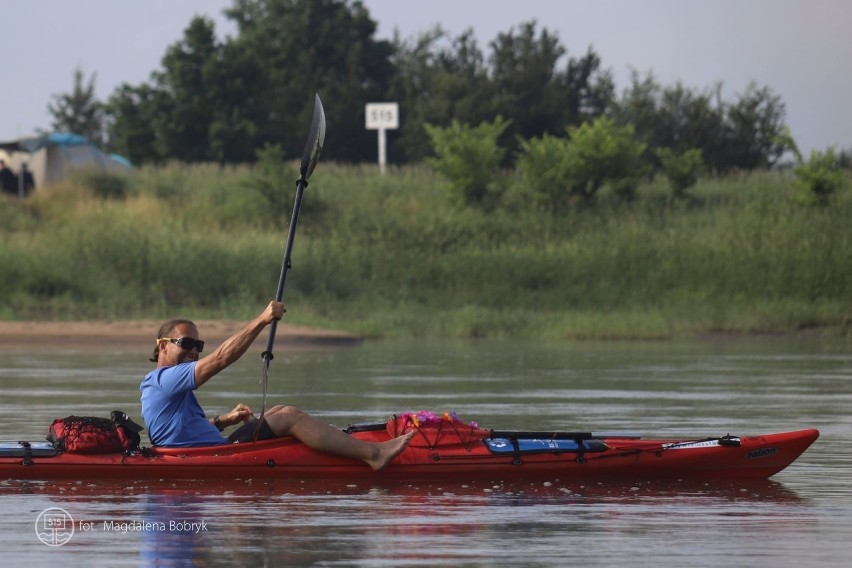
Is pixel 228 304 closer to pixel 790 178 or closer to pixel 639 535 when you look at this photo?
pixel 790 178

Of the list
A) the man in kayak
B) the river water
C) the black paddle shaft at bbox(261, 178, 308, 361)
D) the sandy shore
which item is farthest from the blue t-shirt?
the sandy shore

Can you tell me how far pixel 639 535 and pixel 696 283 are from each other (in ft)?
85.2

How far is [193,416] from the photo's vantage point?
33.5 feet

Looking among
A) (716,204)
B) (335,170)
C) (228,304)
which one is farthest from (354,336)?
(335,170)

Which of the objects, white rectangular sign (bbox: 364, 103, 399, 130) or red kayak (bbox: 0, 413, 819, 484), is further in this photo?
white rectangular sign (bbox: 364, 103, 399, 130)

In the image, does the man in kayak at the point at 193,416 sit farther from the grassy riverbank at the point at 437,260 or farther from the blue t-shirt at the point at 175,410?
the grassy riverbank at the point at 437,260

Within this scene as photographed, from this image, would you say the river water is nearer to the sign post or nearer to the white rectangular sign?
the sign post

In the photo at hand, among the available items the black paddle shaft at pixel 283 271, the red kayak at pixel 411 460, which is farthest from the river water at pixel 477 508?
the black paddle shaft at pixel 283 271

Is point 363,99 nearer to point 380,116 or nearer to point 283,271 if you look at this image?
point 380,116

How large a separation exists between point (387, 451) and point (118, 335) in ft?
60.8

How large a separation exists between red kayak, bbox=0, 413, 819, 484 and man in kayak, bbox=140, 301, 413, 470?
10 centimetres


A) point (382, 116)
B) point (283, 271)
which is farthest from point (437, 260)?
point (283, 271)

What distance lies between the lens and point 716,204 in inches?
1622

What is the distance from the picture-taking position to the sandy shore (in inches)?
1080
